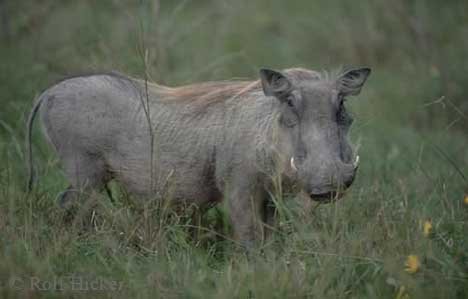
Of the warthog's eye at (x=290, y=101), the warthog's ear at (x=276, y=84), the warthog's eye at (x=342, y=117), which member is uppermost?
the warthog's ear at (x=276, y=84)

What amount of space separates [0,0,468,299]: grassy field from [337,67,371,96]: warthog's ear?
401 mm

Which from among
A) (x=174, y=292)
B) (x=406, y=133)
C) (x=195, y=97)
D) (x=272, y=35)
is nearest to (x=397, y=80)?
(x=406, y=133)

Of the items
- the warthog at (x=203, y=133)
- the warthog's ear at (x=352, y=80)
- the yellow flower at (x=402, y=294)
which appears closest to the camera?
the yellow flower at (x=402, y=294)

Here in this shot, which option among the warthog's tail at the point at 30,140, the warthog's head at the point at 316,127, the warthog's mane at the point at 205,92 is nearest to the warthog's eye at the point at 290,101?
the warthog's head at the point at 316,127

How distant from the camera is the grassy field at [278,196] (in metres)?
3.64

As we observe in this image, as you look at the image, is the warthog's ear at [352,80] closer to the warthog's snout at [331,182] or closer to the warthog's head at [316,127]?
the warthog's head at [316,127]

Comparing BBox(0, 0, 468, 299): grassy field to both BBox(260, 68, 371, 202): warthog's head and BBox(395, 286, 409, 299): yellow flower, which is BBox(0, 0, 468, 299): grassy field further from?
BBox(260, 68, 371, 202): warthog's head

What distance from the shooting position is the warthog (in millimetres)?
4012

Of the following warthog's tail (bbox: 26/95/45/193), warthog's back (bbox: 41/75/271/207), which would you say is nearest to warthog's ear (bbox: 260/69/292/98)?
warthog's back (bbox: 41/75/271/207)

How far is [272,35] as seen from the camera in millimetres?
9195

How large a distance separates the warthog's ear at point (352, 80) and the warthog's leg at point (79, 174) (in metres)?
1.36

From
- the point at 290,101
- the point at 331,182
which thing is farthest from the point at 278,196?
the point at 290,101

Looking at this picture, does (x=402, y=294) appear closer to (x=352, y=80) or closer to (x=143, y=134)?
(x=352, y=80)

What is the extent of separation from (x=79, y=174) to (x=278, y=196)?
1.17 m
